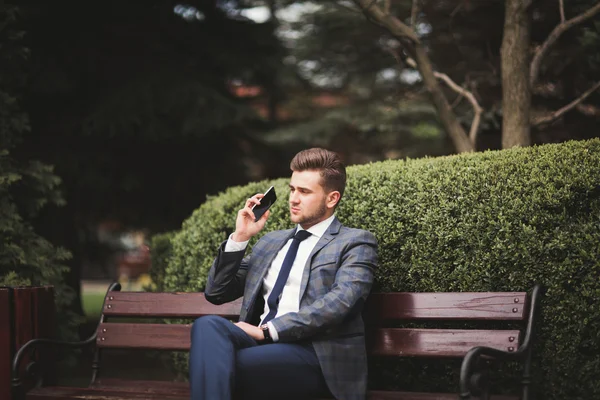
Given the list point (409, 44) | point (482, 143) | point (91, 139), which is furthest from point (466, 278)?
point (91, 139)

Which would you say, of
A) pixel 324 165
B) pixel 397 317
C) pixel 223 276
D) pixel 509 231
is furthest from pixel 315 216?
pixel 509 231

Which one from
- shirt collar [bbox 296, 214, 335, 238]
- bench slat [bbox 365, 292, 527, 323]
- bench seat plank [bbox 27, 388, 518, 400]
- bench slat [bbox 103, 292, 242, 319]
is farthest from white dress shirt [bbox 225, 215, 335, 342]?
bench seat plank [bbox 27, 388, 518, 400]

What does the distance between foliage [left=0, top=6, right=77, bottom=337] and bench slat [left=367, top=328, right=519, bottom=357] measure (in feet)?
11.1

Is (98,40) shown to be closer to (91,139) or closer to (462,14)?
(91,139)

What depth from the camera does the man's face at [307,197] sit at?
476 centimetres

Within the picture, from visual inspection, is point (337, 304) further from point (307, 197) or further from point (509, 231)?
point (509, 231)

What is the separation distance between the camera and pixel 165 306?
557 cm

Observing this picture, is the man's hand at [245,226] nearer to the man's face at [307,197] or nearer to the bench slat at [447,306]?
the man's face at [307,197]

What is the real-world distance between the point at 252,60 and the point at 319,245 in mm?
8094

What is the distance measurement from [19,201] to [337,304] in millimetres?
4793

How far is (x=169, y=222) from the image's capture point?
1253 centimetres

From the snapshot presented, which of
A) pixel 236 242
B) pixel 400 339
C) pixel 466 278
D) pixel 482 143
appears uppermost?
pixel 482 143

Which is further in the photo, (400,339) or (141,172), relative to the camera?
(141,172)

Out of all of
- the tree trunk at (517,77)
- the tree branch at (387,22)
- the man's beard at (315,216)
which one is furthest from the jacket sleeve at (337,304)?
the tree branch at (387,22)
